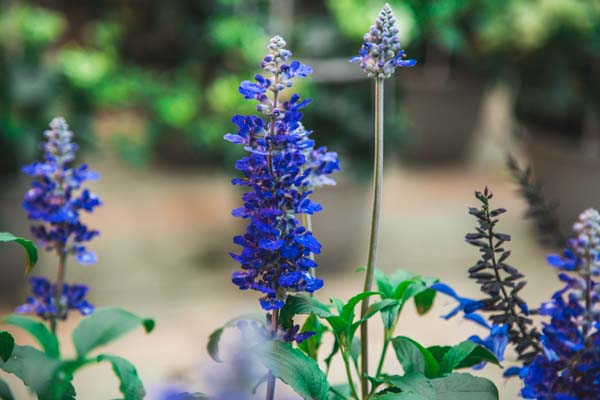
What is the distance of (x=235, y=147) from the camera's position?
2.92 metres

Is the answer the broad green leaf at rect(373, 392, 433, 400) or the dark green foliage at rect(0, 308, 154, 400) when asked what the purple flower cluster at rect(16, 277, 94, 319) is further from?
the broad green leaf at rect(373, 392, 433, 400)

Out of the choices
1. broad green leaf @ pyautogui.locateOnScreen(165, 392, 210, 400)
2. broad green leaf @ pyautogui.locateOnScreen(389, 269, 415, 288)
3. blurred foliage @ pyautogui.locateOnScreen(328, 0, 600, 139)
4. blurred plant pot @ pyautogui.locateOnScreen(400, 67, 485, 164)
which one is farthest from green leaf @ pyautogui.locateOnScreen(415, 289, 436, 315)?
blurred plant pot @ pyautogui.locateOnScreen(400, 67, 485, 164)

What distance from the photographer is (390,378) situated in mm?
710

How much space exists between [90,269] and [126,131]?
62cm

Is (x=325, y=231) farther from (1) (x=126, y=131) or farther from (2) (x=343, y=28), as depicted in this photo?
(1) (x=126, y=131)

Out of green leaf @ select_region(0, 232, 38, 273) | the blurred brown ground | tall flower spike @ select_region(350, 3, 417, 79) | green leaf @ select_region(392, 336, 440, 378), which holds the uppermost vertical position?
the blurred brown ground

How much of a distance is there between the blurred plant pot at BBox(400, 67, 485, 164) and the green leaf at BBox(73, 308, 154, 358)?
374cm

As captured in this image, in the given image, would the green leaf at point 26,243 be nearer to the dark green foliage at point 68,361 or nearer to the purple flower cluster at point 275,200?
the dark green foliage at point 68,361

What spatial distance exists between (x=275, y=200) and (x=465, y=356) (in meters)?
0.23

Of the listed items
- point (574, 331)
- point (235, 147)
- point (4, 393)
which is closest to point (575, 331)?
point (574, 331)

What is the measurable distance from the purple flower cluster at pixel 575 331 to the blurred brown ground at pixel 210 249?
1465mm

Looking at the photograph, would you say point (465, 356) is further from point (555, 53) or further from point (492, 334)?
point (555, 53)

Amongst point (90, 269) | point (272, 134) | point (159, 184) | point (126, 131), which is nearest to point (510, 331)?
point (272, 134)

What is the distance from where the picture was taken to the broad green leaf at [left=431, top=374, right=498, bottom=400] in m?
0.67
